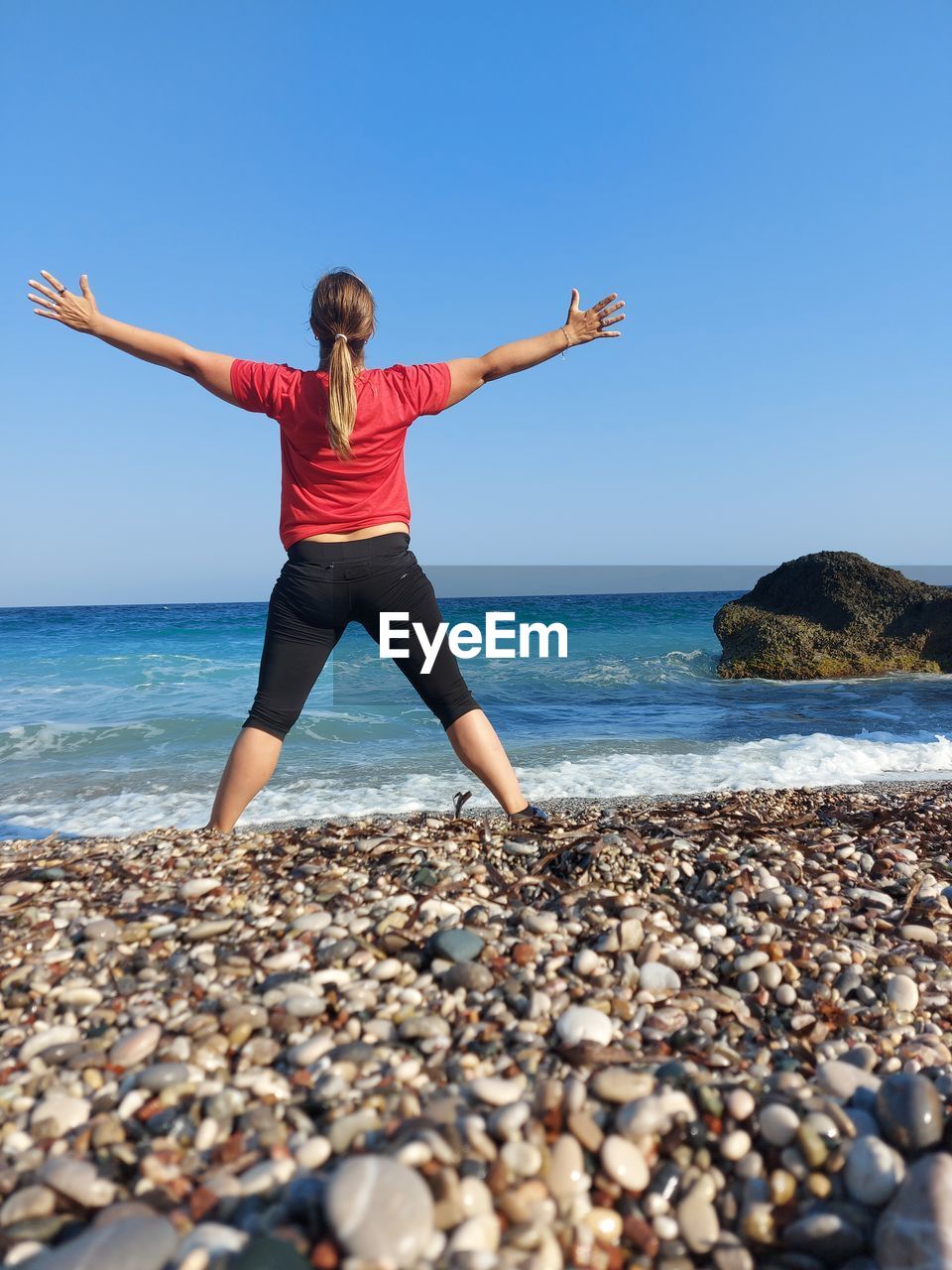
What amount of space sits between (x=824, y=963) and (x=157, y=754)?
660 cm

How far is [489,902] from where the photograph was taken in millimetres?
2531

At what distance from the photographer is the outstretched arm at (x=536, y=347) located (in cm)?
342

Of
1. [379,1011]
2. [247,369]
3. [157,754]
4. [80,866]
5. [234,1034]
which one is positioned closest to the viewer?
[234,1034]

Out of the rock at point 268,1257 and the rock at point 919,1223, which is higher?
the rock at point 268,1257

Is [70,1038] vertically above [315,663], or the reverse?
[315,663]

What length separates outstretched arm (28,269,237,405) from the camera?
123 inches

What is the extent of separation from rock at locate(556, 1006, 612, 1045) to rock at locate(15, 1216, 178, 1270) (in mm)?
839

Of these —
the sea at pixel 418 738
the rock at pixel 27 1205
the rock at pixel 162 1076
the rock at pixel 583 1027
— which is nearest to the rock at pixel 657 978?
the rock at pixel 583 1027

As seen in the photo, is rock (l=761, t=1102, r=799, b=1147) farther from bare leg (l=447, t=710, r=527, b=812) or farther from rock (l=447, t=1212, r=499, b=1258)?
bare leg (l=447, t=710, r=527, b=812)

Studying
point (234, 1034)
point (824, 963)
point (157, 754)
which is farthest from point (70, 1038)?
point (157, 754)

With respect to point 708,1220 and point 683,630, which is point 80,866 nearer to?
point 708,1220

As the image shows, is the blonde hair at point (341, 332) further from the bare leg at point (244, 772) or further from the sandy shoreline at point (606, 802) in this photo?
the sandy shoreline at point (606, 802)

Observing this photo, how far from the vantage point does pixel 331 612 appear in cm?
342

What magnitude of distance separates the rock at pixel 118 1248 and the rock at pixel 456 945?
0.93 meters
